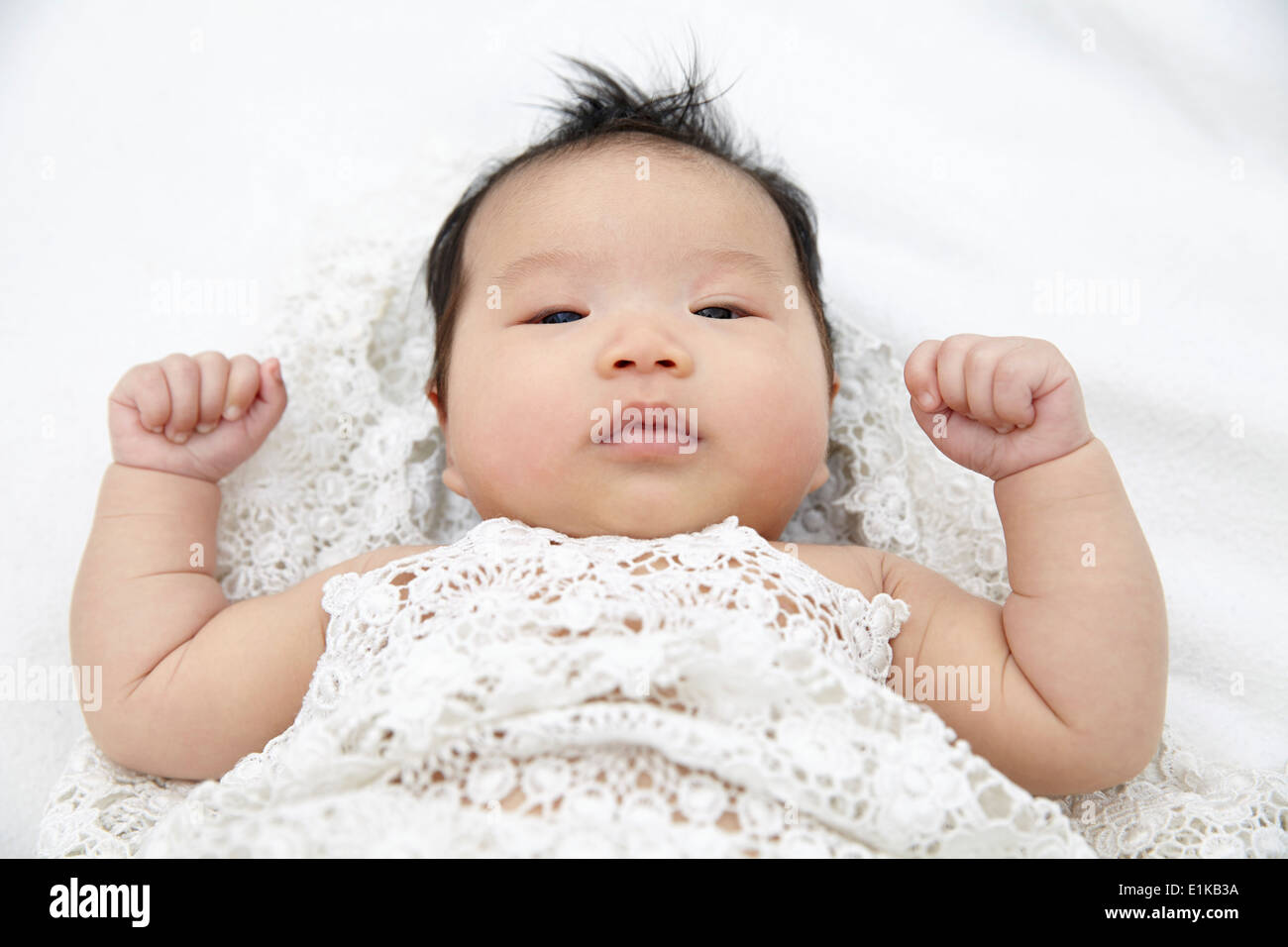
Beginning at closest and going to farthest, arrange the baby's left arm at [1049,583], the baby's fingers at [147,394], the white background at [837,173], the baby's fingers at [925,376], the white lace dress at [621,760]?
1. the white lace dress at [621,760]
2. the baby's left arm at [1049,583]
3. the baby's fingers at [925,376]
4. the baby's fingers at [147,394]
5. the white background at [837,173]

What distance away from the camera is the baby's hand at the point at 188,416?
1.52 m

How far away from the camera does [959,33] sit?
2072 mm

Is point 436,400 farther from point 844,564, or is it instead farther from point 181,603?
point 844,564

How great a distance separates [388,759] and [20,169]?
1.48 metres

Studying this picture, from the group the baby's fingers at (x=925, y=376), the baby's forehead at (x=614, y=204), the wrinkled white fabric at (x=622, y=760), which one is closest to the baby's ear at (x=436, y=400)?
the baby's forehead at (x=614, y=204)

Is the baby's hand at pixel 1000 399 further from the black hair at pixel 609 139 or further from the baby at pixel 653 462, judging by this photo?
the black hair at pixel 609 139

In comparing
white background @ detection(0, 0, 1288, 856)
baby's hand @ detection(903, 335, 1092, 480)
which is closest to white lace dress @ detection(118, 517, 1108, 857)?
baby's hand @ detection(903, 335, 1092, 480)

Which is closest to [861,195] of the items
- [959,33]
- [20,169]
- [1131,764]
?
[959,33]

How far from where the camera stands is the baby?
4.08ft

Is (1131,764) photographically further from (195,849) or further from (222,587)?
(222,587)

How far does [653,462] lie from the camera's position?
4.19ft

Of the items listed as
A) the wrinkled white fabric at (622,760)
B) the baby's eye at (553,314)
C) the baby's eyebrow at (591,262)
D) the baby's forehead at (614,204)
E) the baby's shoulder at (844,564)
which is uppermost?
the baby's forehead at (614,204)

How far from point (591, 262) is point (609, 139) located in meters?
0.26

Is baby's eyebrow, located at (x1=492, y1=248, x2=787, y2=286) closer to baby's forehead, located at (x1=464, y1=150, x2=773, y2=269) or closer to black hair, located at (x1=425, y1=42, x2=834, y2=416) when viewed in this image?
baby's forehead, located at (x1=464, y1=150, x2=773, y2=269)
